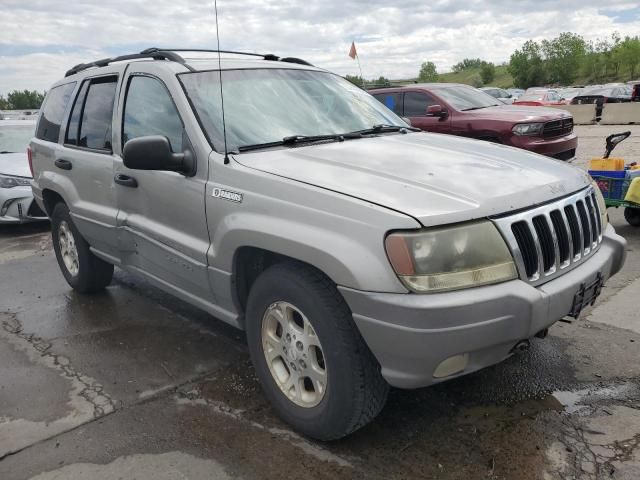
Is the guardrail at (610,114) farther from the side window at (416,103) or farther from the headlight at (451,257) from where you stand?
the headlight at (451,257)

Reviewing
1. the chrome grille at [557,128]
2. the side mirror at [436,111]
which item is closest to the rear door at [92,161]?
the side mirror at [436,111]

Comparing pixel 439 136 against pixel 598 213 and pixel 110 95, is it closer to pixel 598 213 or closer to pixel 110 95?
pixel 598 213

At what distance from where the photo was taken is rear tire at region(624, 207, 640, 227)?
6.51 metres

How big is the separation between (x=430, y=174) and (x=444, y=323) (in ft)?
2.51

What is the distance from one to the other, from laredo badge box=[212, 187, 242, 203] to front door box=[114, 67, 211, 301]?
0.40 ft

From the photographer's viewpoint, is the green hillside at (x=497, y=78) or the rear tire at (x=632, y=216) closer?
the rear tire at (x=632, y=216)

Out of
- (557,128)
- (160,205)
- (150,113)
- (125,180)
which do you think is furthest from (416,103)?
(160,205)

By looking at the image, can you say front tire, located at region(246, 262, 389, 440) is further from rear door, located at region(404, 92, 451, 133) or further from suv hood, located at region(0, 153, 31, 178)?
rear door, located at region(404, 92, 451, 133)

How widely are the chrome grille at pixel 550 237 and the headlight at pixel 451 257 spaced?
0.24 feet

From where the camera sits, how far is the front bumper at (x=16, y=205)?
25.9ft

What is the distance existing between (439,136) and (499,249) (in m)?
1.54

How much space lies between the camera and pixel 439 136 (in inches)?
148

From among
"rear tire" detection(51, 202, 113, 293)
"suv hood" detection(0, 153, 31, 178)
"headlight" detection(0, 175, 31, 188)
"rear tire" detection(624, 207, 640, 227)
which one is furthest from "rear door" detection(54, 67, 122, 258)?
"rear tire" detection(624, 207, 640, 227)

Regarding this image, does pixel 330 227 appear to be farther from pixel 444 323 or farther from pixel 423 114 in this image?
pixel 423 114
